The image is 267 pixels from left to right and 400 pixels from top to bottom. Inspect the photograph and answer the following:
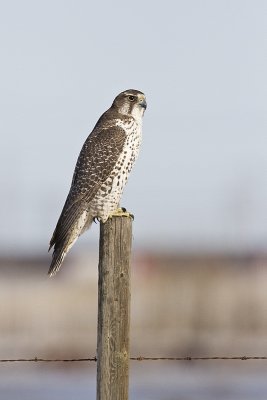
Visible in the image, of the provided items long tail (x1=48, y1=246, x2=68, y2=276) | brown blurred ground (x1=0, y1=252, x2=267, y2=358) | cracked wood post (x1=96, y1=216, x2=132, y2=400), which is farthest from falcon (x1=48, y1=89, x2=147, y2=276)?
brown blurred ground (x1=0, y1=252, x2=267, y2=358)

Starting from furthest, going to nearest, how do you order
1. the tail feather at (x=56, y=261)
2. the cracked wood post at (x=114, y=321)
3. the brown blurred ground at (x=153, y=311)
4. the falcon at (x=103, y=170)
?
the brown blurred ground at (x=153, y=311)
the falcon at (x=103, y=170)
the tail feather at (x=56, y=261)
the cracked wood post at (x=114, y=321)

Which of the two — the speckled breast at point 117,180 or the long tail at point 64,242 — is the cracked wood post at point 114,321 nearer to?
the long tail at point 64,242

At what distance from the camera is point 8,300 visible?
47.6 m

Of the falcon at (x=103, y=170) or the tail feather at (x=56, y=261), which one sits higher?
the falcon at (x=103, y=170)

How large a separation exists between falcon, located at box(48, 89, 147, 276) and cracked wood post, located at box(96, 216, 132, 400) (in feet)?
7.94

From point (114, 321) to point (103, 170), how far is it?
3.16 m

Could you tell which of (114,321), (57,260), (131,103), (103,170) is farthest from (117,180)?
(114,321)

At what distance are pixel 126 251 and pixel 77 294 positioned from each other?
4136cm

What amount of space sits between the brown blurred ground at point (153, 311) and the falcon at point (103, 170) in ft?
66.9

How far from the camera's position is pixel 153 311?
42.5 m

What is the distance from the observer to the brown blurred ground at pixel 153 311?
3400 centimetres

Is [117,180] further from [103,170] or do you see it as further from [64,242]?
[64,242]

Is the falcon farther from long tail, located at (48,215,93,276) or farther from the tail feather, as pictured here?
the tail feather

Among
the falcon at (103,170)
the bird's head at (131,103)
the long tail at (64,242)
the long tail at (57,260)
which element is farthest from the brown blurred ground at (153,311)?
the long tail at (57,260)
